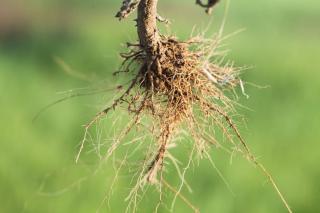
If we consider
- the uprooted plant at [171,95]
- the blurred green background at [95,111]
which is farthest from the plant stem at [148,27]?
the blurred green background at [95,111]

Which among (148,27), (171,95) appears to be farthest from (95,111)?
(148,27)

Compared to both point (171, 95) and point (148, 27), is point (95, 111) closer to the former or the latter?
point (171, 95)

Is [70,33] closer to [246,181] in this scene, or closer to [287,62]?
[287,62]

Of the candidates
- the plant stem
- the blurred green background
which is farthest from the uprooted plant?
the blurred green background

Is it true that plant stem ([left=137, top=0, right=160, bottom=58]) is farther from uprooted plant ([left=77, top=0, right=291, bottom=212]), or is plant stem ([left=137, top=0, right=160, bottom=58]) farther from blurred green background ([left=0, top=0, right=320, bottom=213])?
blurred green background ([left=0, top=0, right=320, bottom=213])

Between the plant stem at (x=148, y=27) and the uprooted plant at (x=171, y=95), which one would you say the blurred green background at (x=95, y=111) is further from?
the plant stem at (x=148, y=27)
